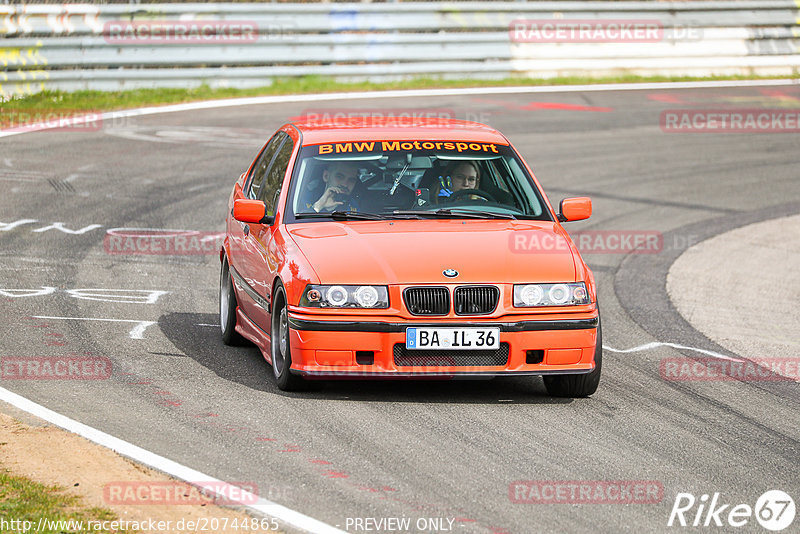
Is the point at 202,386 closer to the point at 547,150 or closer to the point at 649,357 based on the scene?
the point at 649,357

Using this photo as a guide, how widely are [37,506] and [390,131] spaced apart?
14.7 feet

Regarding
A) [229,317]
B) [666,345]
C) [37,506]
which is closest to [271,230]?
[229,317]

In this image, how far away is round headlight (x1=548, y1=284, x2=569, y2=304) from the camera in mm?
7722

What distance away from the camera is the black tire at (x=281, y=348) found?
25.6ft

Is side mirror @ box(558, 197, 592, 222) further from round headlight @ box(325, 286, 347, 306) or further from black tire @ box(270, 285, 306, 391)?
black tire @ box(270, 285, 306, 391)

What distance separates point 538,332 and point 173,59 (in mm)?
16748

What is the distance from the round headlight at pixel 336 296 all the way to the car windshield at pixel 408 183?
1.05m

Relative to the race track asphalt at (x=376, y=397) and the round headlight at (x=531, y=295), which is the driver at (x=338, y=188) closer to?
the race track asphalt at (x=376, y=397)

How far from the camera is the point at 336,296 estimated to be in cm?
760

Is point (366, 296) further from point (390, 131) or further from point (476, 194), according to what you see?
point (390, 131)

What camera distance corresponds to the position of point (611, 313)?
1119 cm

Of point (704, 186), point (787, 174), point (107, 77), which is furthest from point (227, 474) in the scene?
point (107, 77)

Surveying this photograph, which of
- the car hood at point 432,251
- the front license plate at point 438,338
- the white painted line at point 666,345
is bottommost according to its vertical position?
the white painted line at point 666,345

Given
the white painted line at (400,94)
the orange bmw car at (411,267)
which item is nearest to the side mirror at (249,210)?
the orange bmw car at (411,267)
